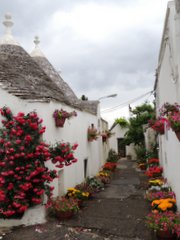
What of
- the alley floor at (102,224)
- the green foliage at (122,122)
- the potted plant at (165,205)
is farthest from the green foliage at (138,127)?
the potted plant at (165,205)

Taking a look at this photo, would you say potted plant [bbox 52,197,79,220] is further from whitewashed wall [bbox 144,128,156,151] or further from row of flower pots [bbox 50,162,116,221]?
whitewashed wall [bbox 144,128,156,151]

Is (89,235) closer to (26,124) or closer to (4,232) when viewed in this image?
(4,232)

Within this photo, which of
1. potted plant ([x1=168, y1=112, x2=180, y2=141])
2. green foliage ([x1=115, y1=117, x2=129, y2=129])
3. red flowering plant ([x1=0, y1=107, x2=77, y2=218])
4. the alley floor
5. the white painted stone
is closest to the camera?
potted plant ([x1=168, y1=112, x2=180, y2=141])

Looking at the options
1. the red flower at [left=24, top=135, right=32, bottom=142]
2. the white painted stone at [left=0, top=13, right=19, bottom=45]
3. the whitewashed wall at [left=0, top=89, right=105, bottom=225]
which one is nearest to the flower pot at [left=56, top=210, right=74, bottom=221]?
the whitewashed wall at [left=0, top=89, right=105, bottom=225]

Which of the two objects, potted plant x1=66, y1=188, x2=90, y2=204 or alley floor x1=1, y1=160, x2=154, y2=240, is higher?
potted plant x1=66, y1=188, x2=90, y2=204

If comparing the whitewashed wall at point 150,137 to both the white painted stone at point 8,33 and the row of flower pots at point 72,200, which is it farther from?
the white painted stone at point 8,33

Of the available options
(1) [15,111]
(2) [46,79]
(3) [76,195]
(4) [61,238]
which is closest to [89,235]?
(4) [61,238]

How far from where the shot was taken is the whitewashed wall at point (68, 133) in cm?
713

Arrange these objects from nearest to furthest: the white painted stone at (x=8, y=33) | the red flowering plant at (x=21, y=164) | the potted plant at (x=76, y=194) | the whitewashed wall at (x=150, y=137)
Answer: the red flowering plant at (x=21, y=164)
the potted plant at (x=76, y=194)
the white painted stone at (x=8, y=33)
the whitewashed wall at (x=150, y=137)

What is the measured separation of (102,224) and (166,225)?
215 cm

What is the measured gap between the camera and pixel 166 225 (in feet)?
17.6

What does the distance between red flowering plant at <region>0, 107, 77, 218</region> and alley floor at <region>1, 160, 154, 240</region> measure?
668 mm

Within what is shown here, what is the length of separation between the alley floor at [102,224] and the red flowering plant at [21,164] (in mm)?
668

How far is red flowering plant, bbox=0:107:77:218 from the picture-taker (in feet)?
20.4
